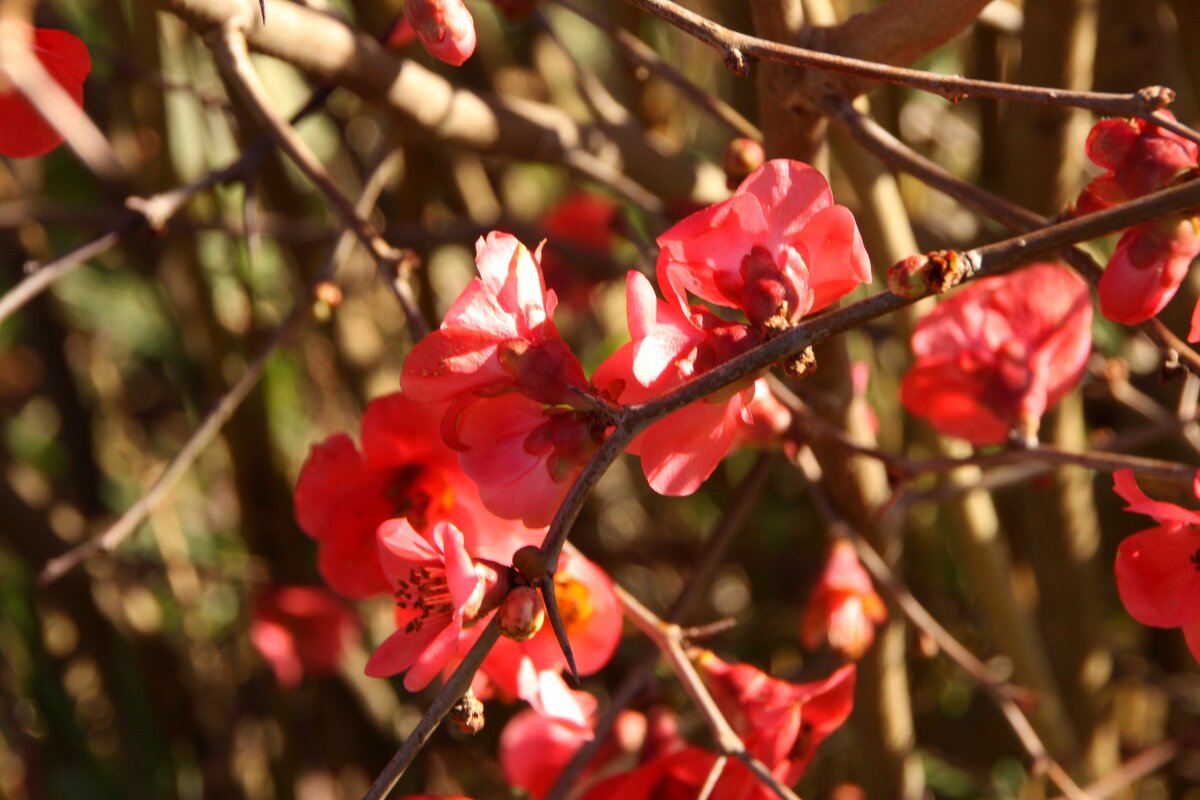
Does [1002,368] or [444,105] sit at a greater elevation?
[444,105]

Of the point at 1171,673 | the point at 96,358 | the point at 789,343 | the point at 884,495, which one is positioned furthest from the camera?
the point at 96,358

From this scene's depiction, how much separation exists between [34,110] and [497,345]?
328 mm

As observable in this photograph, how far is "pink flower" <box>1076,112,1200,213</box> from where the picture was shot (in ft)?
2.00

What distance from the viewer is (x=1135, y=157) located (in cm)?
62

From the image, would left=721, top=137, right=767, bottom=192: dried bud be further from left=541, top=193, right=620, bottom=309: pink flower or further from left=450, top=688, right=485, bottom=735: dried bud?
left=541, top=193, right=620, bottom=309: pink flower

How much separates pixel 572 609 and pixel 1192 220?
413mm

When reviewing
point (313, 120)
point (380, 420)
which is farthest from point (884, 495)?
point (313, 120)

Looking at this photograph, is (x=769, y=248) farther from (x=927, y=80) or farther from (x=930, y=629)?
(x=930, y=629)

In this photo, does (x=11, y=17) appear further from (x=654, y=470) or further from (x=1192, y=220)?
(x=1192, y=220)

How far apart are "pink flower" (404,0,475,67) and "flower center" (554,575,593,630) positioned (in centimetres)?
31

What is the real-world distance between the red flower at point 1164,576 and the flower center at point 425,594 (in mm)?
372

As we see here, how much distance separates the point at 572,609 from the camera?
0.77 metres

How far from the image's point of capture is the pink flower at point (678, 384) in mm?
566

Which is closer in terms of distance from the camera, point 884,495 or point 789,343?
point 789,343
